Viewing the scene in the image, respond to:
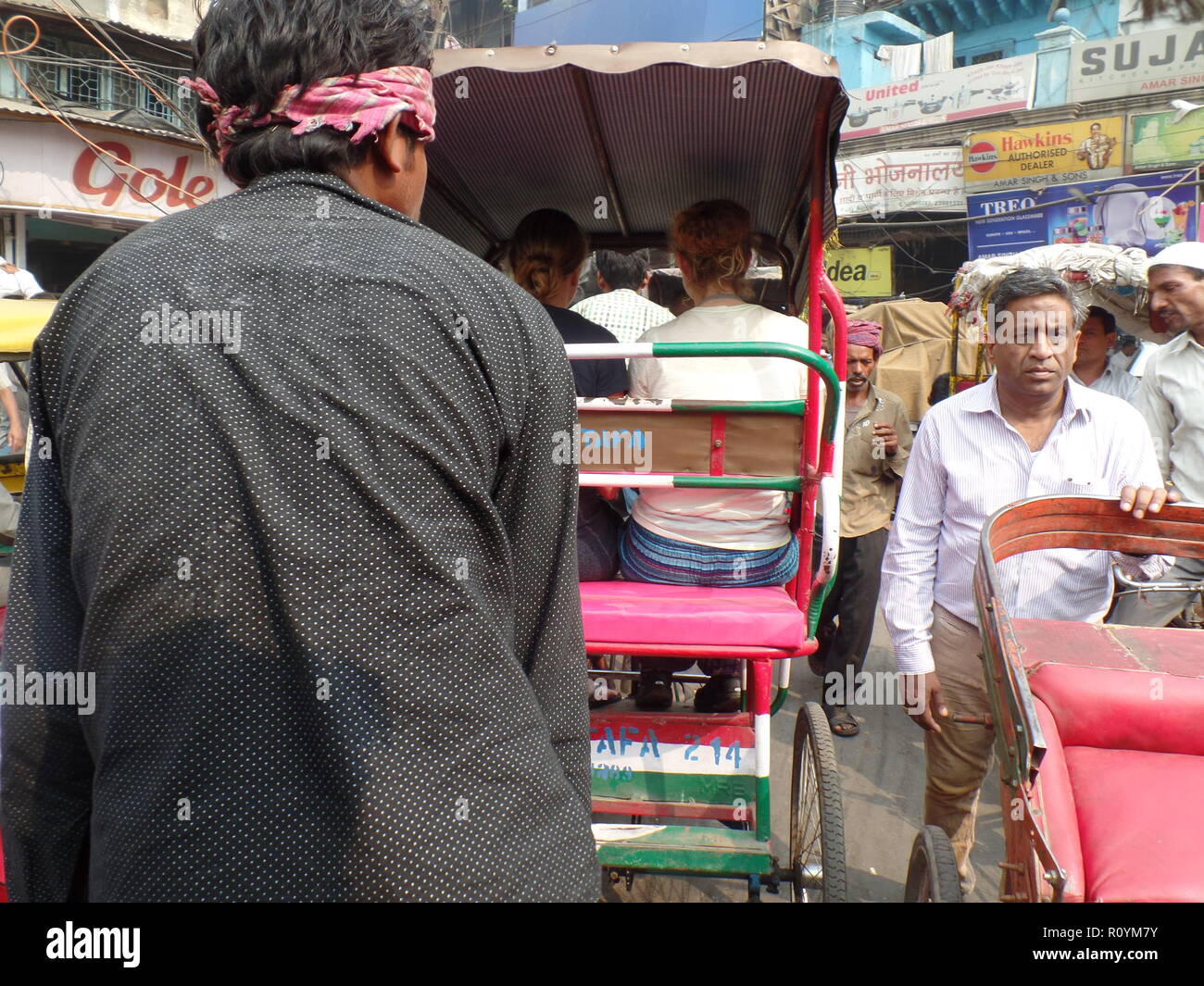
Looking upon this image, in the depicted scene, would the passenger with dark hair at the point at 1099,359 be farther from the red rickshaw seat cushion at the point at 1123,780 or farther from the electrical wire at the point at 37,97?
the electrical wire at the point at 37,97

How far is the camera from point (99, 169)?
1129 cm

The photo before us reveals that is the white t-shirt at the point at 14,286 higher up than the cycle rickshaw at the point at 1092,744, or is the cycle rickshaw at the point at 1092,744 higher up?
the white t-shirt at the point at 14,286

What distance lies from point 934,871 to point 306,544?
6.20ft

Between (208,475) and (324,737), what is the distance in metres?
0.30

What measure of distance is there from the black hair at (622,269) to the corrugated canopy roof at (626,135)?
1.43m

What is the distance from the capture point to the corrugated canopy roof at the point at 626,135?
271cm

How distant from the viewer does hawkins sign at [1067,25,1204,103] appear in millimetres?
15156

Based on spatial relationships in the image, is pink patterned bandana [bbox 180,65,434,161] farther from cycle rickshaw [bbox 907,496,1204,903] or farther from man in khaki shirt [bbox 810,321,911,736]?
man in khaki shirt [bbox 810,321,911,736]

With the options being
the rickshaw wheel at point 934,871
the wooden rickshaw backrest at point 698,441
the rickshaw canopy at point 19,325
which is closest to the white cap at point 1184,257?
the wooden rickshaw backrest at point 698,441

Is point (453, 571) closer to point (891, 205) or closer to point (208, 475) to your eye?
point (208, 475)

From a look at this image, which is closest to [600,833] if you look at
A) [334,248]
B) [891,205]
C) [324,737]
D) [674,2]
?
[324,737]

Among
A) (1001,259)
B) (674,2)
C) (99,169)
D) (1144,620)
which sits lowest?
(1144,620)

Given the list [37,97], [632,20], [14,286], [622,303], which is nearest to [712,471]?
[622,303]

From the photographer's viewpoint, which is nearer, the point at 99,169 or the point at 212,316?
the point at 212,316
